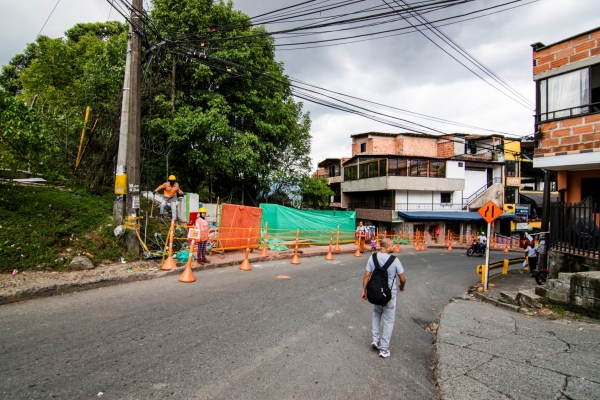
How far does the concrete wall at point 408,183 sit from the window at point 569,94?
19108 millimetres

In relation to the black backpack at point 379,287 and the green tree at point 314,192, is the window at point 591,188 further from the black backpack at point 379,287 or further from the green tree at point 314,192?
the green tree at point 314,192

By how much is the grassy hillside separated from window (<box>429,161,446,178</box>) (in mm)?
29023

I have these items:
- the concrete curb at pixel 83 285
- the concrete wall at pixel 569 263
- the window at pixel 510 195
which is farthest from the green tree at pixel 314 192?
Result: the window at pixel 510 195

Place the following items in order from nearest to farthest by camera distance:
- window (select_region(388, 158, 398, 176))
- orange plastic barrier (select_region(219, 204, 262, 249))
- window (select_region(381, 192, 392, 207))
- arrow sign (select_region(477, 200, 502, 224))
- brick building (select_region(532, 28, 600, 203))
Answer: brick building (select_region(532, 28, 600, 203)) < arrow sign (select_region(477, 200, 502, 224)) < orange plastic barrier (select_region(219, 204, 262, 249)) < window (select_region(388, 158, 398, 176)) < window (select_region(381, 192, 392, 207))

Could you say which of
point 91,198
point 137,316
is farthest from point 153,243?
point 137,316

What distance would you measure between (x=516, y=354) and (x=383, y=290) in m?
2.26

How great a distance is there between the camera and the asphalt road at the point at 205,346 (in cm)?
329

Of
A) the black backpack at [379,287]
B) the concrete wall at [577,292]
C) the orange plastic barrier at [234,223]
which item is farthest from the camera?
the orange plastic barrier at [234,223]

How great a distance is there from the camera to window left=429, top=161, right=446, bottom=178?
31.5 m

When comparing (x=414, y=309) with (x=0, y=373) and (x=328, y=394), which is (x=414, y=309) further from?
(x=0, y=373)

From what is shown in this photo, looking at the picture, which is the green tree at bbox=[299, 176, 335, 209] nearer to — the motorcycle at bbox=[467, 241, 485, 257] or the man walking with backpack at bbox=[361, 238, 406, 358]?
the motorcycle at bbox=[467, 241, 485, 257]

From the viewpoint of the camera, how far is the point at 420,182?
3070 centimetres

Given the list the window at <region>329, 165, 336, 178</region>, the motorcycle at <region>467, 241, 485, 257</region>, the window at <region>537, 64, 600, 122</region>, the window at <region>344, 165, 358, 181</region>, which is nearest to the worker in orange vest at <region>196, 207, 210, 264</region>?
the window at <region>537, 64, 600, 122</region>

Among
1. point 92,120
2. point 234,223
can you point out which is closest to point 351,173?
point 234,223
